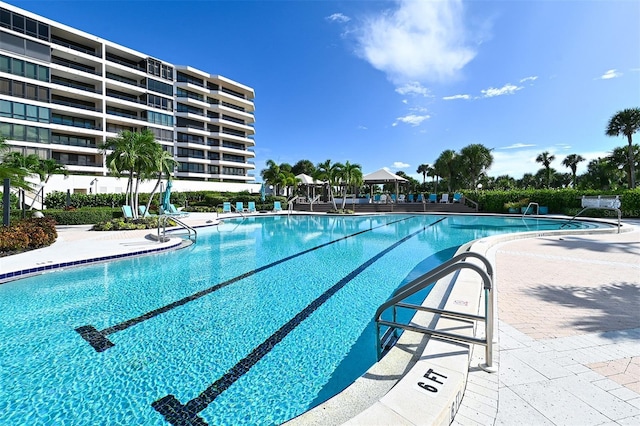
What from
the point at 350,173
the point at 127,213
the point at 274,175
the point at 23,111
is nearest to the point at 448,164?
the point at 350,173

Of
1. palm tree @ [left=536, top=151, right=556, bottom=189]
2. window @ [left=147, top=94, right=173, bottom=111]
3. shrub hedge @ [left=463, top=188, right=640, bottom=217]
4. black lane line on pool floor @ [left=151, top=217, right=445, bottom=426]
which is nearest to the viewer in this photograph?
black lane line on pool floor @ [left=151, top=217, right=445, bottom=426]

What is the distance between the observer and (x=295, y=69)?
106ft

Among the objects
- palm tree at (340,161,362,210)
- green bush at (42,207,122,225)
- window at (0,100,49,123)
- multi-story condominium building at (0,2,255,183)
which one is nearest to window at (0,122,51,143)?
multi-story condominium building at (0,2,255,183)

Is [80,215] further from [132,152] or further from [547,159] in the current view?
[547,159]

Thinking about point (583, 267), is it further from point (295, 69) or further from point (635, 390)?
point (295, 69)

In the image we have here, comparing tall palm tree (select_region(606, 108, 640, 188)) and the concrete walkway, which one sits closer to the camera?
the concrete walkway

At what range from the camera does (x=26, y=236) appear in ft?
31.0

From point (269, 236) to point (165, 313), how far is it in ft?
32.2

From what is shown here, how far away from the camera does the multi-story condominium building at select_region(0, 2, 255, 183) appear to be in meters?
28.4

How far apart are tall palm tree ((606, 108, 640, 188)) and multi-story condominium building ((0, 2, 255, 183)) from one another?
50057 millimetres

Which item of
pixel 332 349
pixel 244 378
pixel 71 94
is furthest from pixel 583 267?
pixel 71 94

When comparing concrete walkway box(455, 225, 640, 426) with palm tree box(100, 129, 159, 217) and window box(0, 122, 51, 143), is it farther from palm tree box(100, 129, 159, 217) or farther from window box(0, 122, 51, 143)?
window box(0, 122, 51, 143)

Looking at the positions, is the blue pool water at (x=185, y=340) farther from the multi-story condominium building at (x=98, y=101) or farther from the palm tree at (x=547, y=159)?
the palm tree at (x=547, y=159)

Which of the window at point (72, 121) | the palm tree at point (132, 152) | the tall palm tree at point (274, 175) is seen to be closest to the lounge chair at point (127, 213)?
the palm tree at point (132, 152)
